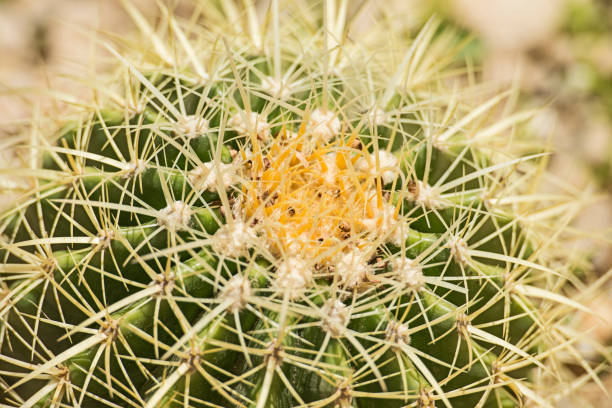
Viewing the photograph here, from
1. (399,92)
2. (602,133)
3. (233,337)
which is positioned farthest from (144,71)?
(602,133)

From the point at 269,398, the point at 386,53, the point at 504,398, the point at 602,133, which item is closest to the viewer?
the point at 269,398

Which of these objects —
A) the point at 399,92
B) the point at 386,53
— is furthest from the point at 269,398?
the point at 386,53

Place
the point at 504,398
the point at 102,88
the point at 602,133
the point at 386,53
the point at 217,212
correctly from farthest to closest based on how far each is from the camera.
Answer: the point at 602,133, the point at 386,53, the point at 102,88, the point at 504,398, the point at 217,212

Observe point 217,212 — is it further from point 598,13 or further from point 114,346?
point 598,13

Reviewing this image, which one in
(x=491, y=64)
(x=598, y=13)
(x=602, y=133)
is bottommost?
(x=602, y=133)

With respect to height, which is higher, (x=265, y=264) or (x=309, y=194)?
(x=309, y=194)

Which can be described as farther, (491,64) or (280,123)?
(491,64)

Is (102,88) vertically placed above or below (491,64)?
above
